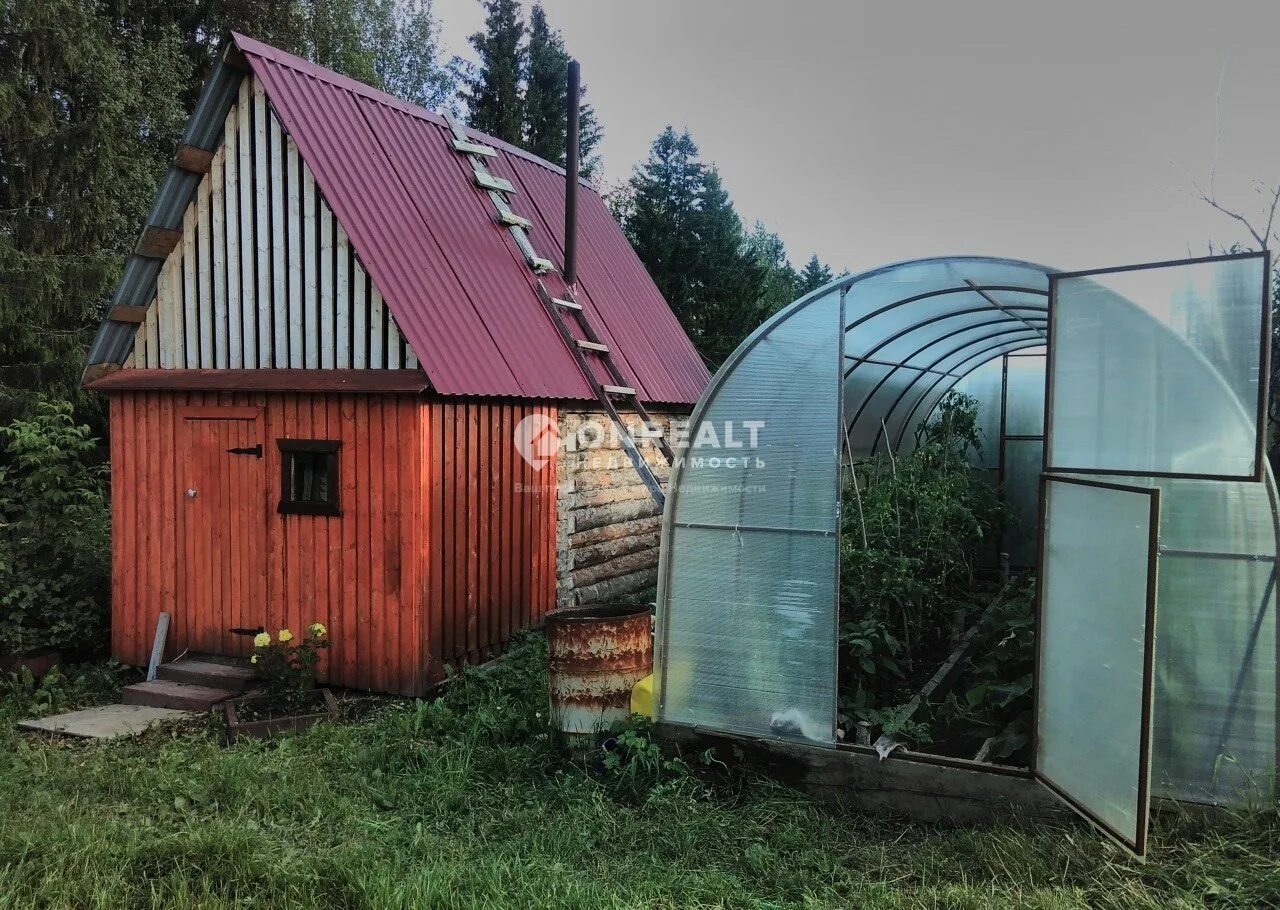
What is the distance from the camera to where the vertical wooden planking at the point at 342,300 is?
7.10 metres

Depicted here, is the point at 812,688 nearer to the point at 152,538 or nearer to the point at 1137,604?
the point at 1137,604

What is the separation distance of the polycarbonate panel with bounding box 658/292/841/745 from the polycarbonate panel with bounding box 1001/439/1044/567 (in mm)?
5813

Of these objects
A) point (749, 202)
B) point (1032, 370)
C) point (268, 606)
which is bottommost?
point (268, 606)

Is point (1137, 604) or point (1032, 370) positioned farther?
point (1032, 370)

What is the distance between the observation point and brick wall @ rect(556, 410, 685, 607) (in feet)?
29.3

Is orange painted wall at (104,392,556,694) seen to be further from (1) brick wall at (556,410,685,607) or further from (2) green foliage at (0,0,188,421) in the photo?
(2) green foliage at (0,0,188,421)

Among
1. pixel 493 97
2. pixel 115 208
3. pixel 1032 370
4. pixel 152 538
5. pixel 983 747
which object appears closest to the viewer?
pixel 983 747

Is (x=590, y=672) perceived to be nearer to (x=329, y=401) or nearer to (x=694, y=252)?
(x=329, y=401)

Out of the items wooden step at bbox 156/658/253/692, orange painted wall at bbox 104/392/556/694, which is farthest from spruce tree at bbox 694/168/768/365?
wooden step at bbox 156/658/253/692

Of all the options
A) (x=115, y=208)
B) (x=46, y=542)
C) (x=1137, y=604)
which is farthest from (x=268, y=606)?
(x=115, y=208)

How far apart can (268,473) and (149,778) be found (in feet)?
9.46

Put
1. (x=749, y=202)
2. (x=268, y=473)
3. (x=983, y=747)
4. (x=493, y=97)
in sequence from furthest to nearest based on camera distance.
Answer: (x=749, y=202)
(x=493, y=97)
(x=268, y=473)
(x=983, y=747)

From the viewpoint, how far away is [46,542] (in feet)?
28.6

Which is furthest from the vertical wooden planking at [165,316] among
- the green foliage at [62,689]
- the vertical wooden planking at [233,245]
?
the green foliage at [62,689]
